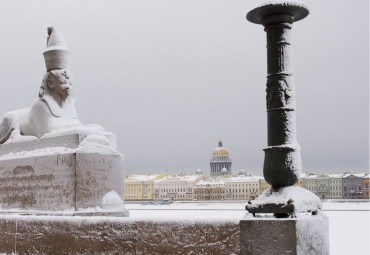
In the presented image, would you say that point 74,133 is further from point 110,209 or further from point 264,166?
point 264,166

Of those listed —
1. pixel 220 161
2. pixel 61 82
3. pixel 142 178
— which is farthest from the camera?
pixel 220 161

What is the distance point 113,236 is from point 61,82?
2.68 metres

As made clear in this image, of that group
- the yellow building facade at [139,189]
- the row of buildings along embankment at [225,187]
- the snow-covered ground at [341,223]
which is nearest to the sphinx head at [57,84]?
the snow-covered ground at [341,223]

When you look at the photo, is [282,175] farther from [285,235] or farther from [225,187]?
[225,187]

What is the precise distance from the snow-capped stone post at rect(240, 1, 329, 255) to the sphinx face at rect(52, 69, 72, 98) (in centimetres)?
347

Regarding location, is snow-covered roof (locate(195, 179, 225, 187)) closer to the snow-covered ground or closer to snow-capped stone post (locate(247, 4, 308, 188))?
the snow-covered ground

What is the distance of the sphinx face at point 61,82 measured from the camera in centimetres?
678

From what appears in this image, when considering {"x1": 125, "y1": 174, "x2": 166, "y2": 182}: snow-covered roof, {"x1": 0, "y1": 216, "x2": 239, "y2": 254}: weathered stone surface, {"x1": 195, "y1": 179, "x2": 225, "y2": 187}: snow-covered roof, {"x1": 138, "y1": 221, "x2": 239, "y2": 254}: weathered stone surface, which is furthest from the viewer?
{"x1": 125, "y1": 174, "x2": 166, "y2": 182}: snow-covered roof

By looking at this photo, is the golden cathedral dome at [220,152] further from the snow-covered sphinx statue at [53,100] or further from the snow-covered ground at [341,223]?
the snow-covered sphinx statue at [53,100]

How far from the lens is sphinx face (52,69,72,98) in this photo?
Answer: 267 inches

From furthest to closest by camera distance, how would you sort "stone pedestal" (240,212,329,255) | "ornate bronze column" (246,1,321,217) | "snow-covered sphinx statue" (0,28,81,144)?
"snow-covered sphinx statue" (0,28,81,144) < "ornate bronze column" (246,1,321,217) < "stone pedestal" (240,212,329,255)

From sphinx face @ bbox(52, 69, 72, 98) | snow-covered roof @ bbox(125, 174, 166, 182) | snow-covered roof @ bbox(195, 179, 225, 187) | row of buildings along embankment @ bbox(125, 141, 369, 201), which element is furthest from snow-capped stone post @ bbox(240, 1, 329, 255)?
snow-covered roof @ bbox(125, 174, 166, 182)

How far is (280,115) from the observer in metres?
3.83

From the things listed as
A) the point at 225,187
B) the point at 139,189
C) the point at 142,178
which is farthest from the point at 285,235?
the point at 142,178
